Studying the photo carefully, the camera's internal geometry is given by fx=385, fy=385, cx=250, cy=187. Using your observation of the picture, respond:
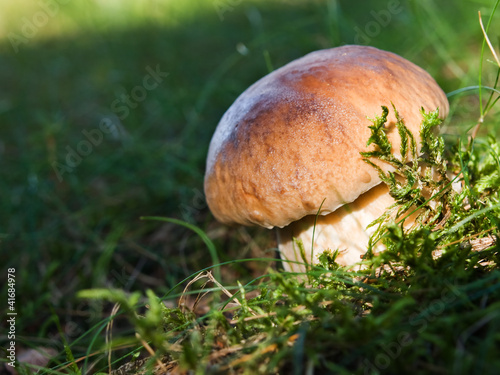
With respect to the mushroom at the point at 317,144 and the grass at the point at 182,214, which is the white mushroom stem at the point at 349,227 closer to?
the mushroom at the point at 317,144

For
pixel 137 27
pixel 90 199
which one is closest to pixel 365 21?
pixel 137 27

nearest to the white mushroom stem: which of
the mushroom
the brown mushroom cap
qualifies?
the mushroom

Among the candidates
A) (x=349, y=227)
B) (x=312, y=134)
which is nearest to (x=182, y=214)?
(x=349, y=227)

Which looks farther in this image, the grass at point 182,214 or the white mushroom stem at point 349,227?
the white mushroom stem at point 349,227

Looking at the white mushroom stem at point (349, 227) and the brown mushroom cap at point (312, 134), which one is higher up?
the brown mushroom cap at point (312, 134)

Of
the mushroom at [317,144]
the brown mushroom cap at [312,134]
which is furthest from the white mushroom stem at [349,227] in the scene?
the brown mushroom cap at [312,134]

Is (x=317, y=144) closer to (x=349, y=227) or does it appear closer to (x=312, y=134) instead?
(x=312, y=134)
